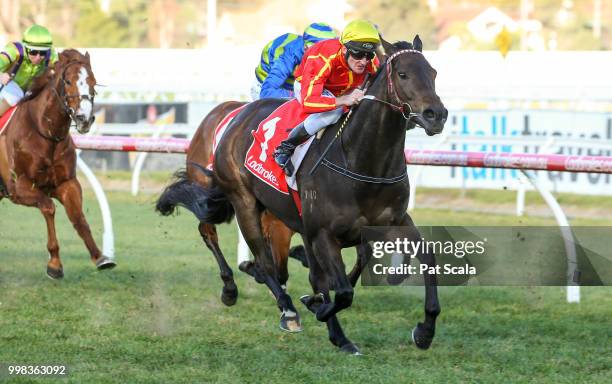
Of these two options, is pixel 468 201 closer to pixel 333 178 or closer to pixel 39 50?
pixel 39 50

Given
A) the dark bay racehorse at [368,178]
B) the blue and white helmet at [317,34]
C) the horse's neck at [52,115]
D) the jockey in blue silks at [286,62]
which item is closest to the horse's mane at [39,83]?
the horse's neck at [52,115]

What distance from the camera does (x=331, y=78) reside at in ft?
18.7

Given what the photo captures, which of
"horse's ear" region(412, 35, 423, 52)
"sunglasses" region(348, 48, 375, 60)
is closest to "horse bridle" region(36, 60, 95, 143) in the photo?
"sunglasses" region(348, 48, 375, 60)

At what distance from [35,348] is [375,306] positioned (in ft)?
7.57

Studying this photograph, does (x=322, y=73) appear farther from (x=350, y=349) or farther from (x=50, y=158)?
(x=50, y=158)

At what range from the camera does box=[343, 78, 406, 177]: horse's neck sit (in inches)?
207

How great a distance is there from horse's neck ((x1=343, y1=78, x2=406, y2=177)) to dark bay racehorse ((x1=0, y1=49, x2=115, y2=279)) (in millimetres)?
3068

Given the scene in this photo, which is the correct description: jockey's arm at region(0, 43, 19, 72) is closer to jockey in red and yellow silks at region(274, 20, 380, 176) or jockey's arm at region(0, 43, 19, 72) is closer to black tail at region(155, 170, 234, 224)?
black tail at region(155, 170, 234, 224)

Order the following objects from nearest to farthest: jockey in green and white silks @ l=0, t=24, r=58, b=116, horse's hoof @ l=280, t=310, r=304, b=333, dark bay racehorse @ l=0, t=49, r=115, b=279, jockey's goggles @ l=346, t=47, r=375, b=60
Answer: jockey's goggles @ l=346, t=47, r=375, b=60, horse's hoof @ l=280, t=310, r=304, b=333, dark bay racehorse @ l=0, t=49, r=115, b=279, jockey in green and white silks @ l=0, t=24, r=58, b=116

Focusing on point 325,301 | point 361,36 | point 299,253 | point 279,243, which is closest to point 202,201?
point 279,243

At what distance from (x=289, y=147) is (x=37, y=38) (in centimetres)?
332

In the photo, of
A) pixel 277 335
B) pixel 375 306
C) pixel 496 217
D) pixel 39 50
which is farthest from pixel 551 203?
pixel 496 217

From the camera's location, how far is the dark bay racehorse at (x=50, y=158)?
7934mm

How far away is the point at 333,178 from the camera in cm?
541
